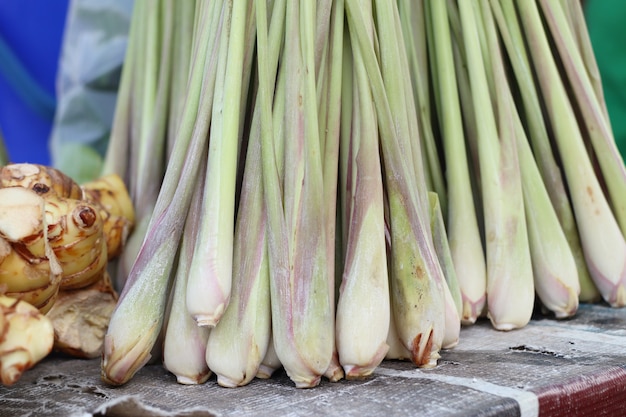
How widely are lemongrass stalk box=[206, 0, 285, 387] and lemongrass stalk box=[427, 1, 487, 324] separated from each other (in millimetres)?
332

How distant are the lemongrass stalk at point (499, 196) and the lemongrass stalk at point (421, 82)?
0.07 metres

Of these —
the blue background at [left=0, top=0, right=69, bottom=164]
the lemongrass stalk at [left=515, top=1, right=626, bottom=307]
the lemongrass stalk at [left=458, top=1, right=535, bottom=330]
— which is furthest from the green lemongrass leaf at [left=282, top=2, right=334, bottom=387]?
the blue background at [left=0, top=0, right=69, bottom=164]

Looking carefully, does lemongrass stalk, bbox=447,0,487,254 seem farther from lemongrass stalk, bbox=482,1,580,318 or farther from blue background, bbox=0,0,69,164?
blue background, bbox=0,0,69,164

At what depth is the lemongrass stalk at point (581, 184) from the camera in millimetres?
1075

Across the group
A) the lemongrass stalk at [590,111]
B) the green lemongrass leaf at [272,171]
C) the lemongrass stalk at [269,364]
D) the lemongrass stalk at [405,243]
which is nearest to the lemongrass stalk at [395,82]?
the lemongrass stalk at [405,243]

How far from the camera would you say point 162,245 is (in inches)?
32.9

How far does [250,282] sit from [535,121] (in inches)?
23.6

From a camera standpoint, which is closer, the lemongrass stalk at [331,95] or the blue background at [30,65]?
the lemongrass stalk at [331,95]

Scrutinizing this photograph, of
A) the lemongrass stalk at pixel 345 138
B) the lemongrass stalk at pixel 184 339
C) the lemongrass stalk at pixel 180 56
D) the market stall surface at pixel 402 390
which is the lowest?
the market stall surface at pixel 402 390

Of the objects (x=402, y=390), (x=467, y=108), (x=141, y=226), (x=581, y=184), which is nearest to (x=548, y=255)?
(x=581, y=184)

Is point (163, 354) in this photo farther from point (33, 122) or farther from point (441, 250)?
point (33, 122)

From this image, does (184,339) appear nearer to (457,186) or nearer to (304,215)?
(304,215)

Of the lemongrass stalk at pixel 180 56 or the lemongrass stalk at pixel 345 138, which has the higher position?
the lemongrass stalk at pixel 180 56

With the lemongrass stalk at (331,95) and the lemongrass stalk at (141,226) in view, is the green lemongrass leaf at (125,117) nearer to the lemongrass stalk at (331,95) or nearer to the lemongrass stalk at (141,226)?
the lemongrass stalk at (141,226)
